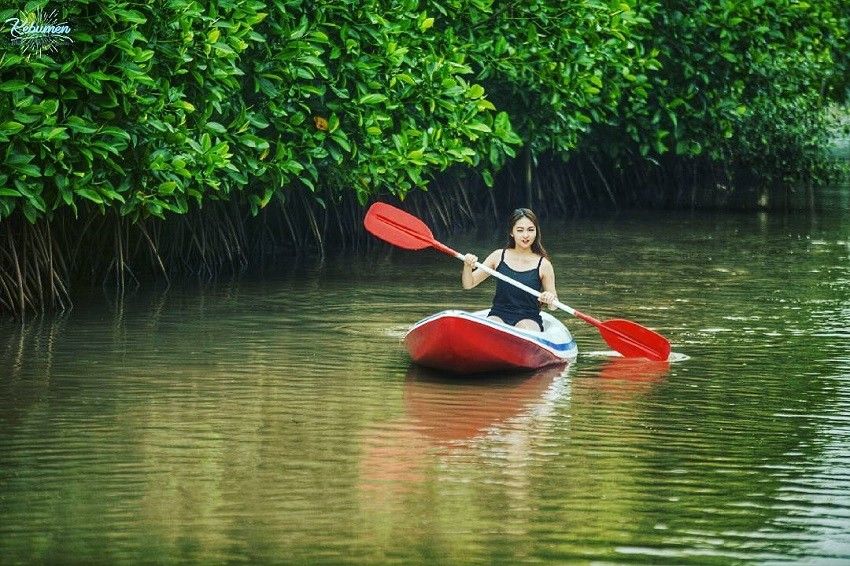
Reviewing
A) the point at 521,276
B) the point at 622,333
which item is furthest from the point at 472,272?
the point at 622,333

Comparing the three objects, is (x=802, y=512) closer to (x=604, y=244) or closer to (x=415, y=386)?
(x=415, y=386)

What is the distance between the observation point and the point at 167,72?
39.6ft

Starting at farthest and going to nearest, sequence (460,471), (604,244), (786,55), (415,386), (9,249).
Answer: (786,55) < (604,244) < (9,249) < (415,386) < (460,471)

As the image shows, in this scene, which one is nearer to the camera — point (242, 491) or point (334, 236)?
point (242, 491)

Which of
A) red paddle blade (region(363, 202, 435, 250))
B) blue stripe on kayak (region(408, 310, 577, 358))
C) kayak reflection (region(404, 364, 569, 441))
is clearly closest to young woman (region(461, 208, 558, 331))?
blue stripe on kayak (region(408, 310, 577, 358))

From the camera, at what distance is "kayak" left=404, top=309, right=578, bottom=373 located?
9.53 m

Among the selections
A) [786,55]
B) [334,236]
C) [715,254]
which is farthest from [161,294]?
[786,55]

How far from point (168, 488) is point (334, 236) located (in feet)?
37.5

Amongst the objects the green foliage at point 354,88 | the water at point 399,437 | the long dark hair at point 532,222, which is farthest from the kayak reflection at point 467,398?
the green foliage at point 354,88

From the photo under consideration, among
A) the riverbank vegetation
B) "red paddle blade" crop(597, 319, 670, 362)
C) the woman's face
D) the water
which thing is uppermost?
the riverbank vegetation

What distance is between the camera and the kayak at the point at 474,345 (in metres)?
9.53

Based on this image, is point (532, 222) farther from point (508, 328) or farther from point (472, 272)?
point (508, 328)

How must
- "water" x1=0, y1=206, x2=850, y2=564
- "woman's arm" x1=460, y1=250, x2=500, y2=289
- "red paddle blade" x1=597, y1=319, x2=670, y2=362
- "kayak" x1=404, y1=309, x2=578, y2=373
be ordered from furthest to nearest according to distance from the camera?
"red paddle blade" x1=597, y1=319, x2=670, y2=362
"woman's arm" x1=460, y1=250, x2=500, y2=289
"kayak" x1=404, y1=309, x2=578, y2=373
"water" x1=0, y1=206, x2=850, y2=564

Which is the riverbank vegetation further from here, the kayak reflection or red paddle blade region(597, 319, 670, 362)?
red paddle blade region(597, 319, 670, 362)
